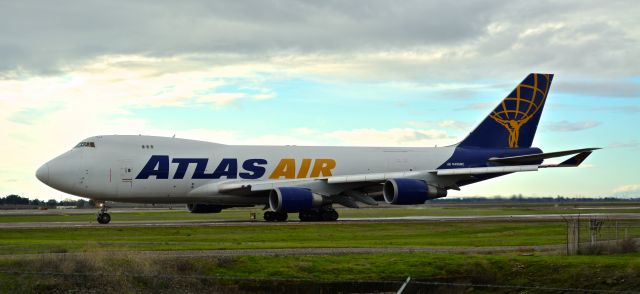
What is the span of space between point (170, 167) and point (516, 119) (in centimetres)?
2433

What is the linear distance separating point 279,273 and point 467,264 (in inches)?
196

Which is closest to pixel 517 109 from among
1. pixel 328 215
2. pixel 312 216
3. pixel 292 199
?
pixel 328 215

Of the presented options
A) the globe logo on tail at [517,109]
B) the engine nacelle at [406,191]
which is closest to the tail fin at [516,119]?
the globe logo on tail at [517,109]

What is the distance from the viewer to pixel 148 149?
46.6 m

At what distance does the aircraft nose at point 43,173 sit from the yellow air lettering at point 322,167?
15.3m

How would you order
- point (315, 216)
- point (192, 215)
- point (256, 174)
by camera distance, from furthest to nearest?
point (192, 215), point (256, 174), point (315, 216)

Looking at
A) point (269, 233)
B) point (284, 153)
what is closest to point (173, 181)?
point (284, 153)

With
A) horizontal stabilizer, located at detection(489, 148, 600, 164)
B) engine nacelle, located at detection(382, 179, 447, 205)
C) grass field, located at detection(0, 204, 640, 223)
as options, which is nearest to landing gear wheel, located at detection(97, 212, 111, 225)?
grass field, located at detection(0, 204, 640, 223)

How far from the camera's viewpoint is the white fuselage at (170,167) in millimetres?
45000

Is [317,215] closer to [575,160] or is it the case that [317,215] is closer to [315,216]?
[315,216]

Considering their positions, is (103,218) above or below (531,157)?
below

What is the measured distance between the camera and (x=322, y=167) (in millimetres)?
51406

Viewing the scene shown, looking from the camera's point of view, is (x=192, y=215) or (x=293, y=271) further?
(x=192, y=215)

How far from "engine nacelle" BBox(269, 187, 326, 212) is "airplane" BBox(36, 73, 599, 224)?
53 mm
